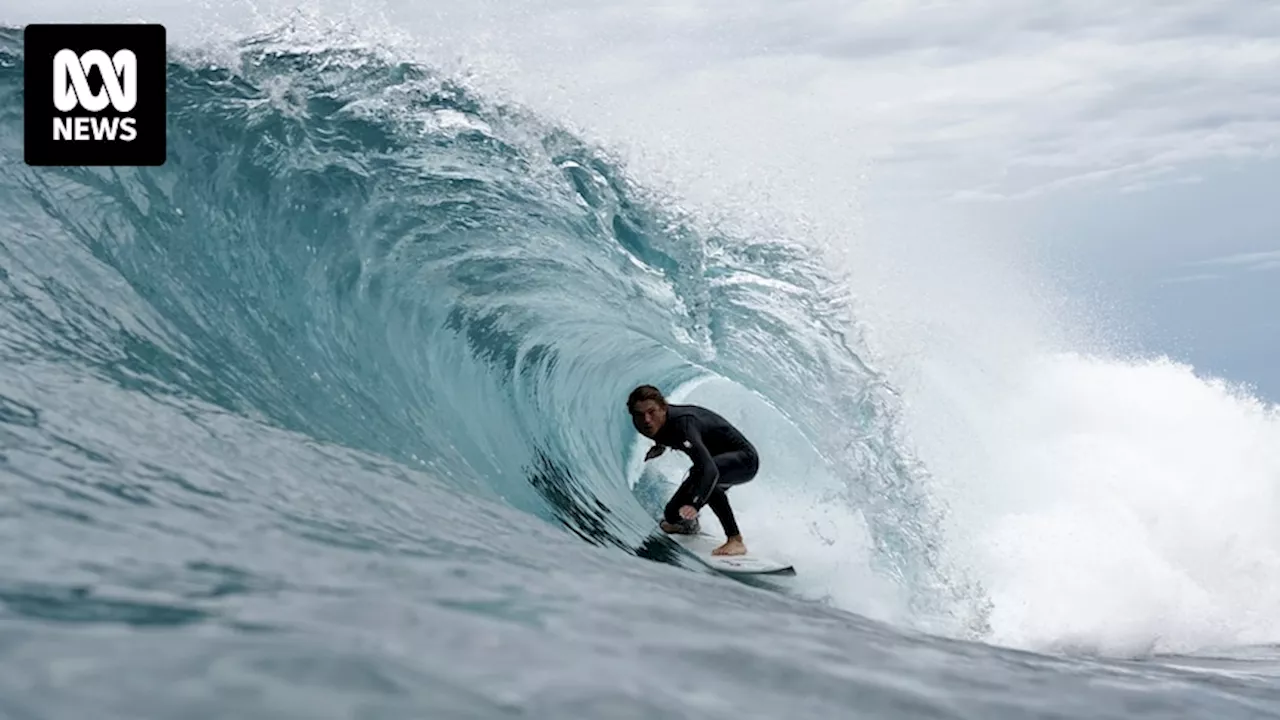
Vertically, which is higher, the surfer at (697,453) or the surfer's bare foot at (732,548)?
the surfer at (697,453)

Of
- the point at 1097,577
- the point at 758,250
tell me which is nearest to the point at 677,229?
the point at 758,250

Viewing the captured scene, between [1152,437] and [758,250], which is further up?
[758,250]

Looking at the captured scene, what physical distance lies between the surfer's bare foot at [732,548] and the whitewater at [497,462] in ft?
0.73

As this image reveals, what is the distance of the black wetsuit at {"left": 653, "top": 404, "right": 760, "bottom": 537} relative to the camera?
6371 millimetres

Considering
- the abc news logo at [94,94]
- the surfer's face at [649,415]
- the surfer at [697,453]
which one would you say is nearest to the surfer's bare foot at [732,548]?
the surfer at [697,453]

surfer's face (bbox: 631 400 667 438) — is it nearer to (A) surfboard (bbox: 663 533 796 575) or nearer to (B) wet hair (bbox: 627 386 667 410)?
(B) wet hair (bbox: 627 386 667 410)

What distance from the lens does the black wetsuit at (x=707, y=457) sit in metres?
6.37

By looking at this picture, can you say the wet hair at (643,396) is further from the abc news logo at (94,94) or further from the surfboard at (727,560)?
the abc news logo at (94,94)

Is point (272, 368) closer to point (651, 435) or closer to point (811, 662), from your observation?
point (651, 435)

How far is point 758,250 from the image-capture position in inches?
372

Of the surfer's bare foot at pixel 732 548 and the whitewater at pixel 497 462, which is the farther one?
the surfer's bare foot at pixel 732 548

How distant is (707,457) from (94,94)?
4.33 m

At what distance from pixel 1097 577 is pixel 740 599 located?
Answer: 5309 mm

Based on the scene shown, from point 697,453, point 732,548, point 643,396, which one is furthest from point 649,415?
point 732,548
